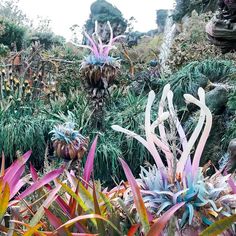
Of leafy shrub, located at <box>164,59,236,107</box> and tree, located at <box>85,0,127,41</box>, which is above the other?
tree, located at <box>85,0,127,41</box>

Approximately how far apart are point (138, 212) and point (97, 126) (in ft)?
→ 14.8

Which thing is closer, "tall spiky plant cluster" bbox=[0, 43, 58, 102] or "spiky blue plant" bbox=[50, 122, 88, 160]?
"spiky blue plant" bbox=[50, 122, 88, 160]

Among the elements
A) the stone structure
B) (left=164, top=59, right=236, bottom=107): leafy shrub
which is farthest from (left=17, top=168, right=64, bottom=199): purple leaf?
(left=164, top=59, right=236, bottom=107): leafy shrub

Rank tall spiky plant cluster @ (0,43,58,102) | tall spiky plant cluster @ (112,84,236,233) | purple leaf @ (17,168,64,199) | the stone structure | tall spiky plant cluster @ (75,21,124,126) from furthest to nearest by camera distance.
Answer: tall spiky plant cluster @ (0,43,58,102)
tall spiky plant cluster @ (75,21,124,126)
the stone structure
purple leaf @ (17,168,64,199)
tall spiky plant cluster @ (112,84,236,233)

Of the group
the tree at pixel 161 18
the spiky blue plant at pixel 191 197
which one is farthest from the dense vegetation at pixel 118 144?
the tree at pixel 161 18

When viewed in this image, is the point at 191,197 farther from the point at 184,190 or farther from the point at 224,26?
the point at 224,26

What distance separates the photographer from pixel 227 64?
7312mm

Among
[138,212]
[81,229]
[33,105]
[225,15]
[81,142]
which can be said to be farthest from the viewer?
[33,105]

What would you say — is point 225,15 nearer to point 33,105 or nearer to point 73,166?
point 73,166

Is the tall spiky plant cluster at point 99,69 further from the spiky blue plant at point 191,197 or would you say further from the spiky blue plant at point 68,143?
the spiky blue plant at point 191,197

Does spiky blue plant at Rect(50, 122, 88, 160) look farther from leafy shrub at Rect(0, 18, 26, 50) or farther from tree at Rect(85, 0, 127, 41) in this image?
tree at Rect(85, 0, 127, 41)

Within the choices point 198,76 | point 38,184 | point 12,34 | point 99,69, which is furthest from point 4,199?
point 12,34

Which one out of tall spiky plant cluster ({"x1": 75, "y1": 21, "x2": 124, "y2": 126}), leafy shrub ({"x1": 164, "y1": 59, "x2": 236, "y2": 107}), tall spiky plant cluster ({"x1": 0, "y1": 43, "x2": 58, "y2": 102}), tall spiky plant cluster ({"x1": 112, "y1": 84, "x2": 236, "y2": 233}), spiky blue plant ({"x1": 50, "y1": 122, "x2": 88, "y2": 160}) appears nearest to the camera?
tall spiky plant cluster ({"x1": 112, "y1": 84, "x2": 236, "y2": 233})


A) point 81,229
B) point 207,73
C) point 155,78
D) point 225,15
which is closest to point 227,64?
point 207,73
